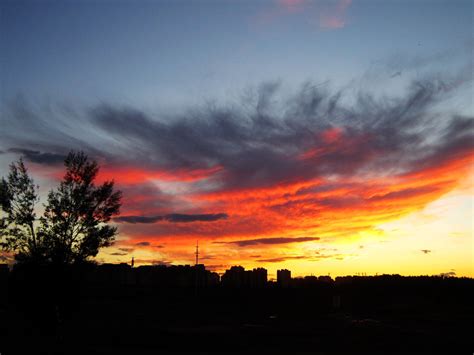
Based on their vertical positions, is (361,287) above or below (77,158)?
below

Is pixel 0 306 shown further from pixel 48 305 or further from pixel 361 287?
pixel 361 287

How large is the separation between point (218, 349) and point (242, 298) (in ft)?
315

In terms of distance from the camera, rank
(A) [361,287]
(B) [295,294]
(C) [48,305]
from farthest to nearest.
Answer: (A) [361,287], (B) [295,294], (C) [48,305]

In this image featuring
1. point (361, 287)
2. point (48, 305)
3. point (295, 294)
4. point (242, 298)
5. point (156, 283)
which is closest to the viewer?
point (48, 305)

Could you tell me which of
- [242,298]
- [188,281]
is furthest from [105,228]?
[188,281]

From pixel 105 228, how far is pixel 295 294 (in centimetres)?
10902

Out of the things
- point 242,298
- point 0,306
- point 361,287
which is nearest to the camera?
point 0,306

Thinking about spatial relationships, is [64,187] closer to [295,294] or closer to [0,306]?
[0,306]

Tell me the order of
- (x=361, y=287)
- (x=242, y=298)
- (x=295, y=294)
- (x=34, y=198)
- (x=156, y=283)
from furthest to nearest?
(x=156, y=283) < (x=361, y=287) < (x=295, y=294) < (x=242, y=298) < (x=34, y=198)

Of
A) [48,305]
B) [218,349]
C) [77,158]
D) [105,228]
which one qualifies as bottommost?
[218,349]

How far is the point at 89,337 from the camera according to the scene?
3725cm

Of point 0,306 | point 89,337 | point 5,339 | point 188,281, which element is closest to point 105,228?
point 89,337

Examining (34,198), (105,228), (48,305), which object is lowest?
(48,305)

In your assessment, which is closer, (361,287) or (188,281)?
(361,287)
